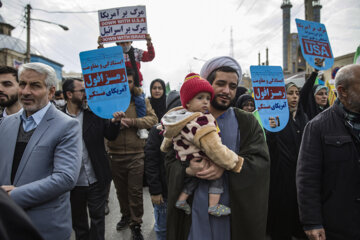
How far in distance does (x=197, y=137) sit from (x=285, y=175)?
2.07m

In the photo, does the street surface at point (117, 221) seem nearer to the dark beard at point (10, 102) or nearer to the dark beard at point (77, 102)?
the dark beard at point (77, 102)

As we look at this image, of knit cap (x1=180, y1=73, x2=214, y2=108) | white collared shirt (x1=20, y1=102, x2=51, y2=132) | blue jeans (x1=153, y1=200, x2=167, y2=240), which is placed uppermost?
knit cap (x1=180, y1=73, x2=214, y2=108)

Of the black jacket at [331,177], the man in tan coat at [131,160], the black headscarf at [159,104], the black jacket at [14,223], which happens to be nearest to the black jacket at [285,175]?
the black jacket at [331,177]

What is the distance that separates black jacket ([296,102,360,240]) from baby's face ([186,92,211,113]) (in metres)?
0.97

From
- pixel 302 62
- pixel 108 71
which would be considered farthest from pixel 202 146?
pixel 302 62

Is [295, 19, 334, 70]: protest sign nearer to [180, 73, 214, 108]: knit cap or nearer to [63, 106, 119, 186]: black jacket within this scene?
[180, 73, 214, 108]: knit cap

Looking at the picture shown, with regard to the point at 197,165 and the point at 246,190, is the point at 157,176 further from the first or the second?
the point at 246,190

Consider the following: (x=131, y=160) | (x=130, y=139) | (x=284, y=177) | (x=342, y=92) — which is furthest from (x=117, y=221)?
(x=342, y=92)

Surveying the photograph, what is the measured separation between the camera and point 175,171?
67.4 inches

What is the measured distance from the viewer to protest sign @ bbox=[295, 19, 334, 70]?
139 inches

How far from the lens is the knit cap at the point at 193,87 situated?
167 cm

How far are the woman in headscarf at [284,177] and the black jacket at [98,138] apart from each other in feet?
6.86

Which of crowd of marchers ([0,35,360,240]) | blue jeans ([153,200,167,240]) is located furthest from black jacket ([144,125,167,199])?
crowd of marchers ([0,35,360,240])

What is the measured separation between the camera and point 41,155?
1657mm
